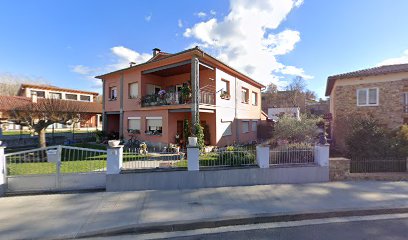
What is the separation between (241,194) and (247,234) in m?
1.84

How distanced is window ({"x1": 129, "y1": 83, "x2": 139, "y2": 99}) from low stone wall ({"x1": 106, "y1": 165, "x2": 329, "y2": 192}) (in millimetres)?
10498

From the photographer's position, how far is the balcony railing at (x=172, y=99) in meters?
12.6

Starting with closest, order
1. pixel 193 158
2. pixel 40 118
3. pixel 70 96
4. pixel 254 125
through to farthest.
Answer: pixel 193 158 < pixel 40 118 < pixel 254 125 < pixel 70 96

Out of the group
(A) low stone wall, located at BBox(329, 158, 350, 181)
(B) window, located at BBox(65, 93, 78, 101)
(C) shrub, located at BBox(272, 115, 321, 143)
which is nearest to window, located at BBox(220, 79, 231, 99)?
(C) shrub, located at BBox(272, 115, 321, 143)

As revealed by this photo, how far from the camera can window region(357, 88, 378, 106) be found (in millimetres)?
13641

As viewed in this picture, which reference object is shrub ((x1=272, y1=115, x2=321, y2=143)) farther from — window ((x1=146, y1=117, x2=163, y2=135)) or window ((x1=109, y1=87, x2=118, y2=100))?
window ((x1=109, y1=87, x2=118, y2=100))

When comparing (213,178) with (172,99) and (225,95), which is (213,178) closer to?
(172,99)

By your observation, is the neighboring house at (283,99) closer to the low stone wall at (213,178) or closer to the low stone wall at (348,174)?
the low stone wall at (348,174)

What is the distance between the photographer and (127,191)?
6039mm

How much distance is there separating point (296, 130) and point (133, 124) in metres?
11.4

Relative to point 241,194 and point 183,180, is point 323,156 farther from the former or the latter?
point 183,180

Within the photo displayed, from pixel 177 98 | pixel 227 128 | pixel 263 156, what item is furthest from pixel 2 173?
pixel 227 128

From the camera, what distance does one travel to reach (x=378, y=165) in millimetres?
7172

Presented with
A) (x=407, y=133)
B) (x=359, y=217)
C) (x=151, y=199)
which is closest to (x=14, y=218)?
(x=151, y=199)
